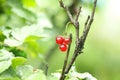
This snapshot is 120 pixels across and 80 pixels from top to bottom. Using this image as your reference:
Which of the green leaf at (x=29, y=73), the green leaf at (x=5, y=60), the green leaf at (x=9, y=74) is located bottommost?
the green leaf at (x=9, y=74)

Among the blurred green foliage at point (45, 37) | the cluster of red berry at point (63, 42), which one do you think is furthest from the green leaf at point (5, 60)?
the cluster of red berry at point (63, 42)

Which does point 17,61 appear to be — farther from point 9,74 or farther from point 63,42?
point 63,42

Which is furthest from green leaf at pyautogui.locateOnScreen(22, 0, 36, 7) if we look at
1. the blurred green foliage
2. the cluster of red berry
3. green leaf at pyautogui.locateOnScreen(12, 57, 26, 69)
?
green leaf at pyautogui.locateOnScreen(12, 57, 26, 69)

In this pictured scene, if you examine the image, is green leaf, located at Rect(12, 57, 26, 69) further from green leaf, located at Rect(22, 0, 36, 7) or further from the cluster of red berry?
green leaf, located at Rect(22, 0, 36, 7)

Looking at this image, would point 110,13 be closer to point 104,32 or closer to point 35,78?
point 104,32

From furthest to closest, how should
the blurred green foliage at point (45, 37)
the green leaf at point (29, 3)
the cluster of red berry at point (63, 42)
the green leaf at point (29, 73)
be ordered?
the green leaf at point (29, 3), the blurred green foliage at point (45, 37), the cluster of red berry at point (63, 42), the green leaf at point (29, 73)

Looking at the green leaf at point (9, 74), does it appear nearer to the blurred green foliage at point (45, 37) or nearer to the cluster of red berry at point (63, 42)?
the blurred green foliage at point (45, 37)

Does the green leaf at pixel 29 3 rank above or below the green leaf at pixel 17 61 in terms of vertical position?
below

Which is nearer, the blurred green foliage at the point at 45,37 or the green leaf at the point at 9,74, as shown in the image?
the green leaf at the point at 9,74

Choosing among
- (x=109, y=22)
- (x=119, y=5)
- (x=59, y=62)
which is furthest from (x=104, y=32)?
(x=59, y=62)
